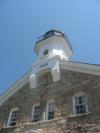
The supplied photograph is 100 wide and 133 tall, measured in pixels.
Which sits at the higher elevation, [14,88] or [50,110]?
[14,88]

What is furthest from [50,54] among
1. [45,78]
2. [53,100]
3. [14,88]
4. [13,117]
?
[13,117]

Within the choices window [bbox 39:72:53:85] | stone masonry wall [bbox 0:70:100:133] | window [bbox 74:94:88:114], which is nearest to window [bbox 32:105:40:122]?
stone masonry wall [bbox 0:70:100:133]

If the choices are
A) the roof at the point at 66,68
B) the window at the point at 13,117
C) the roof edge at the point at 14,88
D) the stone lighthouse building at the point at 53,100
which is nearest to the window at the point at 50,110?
the stone lighthouse building at the point at 53,100

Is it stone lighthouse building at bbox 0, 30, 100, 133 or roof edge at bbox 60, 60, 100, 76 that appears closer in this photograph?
stone lighthouse building at bbox 0, 30, 100, 133

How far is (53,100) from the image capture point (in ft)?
50.0

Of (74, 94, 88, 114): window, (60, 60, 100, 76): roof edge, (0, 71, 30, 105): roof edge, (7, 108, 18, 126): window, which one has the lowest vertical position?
(7, 108, 18, 126): window

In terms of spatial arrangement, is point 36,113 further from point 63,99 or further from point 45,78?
point 45,78

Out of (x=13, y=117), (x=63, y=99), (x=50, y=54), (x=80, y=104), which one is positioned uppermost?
(x=50, y=54)

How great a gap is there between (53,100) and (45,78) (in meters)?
2.76

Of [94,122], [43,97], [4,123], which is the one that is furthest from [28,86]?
[94,122]

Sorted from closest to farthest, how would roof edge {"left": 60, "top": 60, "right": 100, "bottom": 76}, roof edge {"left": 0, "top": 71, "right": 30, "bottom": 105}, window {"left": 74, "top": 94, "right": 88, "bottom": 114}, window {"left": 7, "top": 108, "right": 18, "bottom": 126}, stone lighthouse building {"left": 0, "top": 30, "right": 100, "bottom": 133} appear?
stone lighthouse building {"left": 0, "top": 30, "right": 100, "bottom": 133}
window {"left": 74, "top": 94, "right": 88, "bottom": 114}
roof edge {"left": 60, "top": 60, "right": 100, "bottom": 76}
window {"left": 7, "top": 108, "right": 18, "bottom": 126}
roof edge {"left": 0, "top": 71, "right": 30, "bottom": 105}

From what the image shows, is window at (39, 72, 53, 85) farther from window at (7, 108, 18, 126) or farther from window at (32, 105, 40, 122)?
window at (7, 108, 18, 126)

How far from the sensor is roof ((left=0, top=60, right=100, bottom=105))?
49.3 feet

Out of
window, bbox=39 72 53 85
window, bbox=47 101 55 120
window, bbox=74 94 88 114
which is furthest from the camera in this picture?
window, bbox=39 72 53 85
